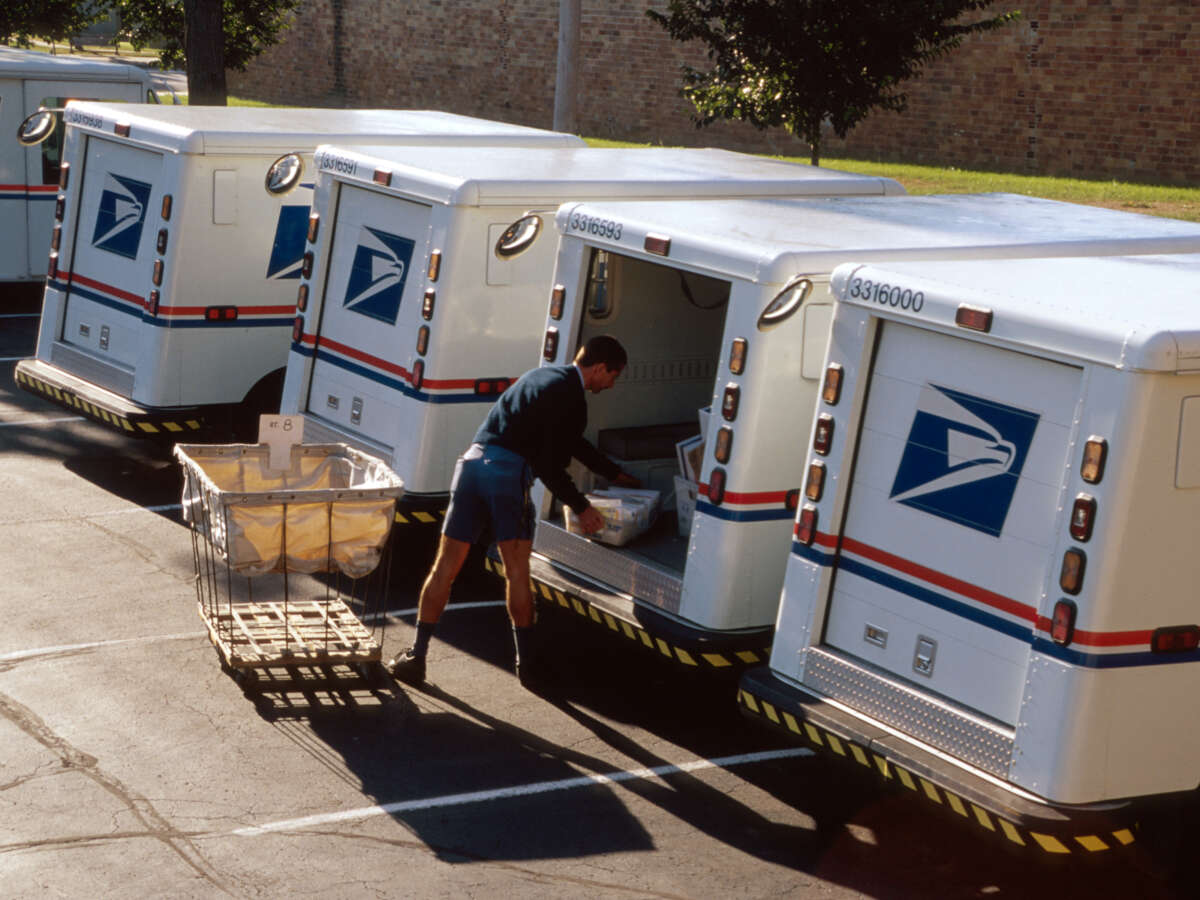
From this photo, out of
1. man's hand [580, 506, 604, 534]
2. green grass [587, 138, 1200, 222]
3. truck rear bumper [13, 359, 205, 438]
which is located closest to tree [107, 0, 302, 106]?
truck rear bumper [13, 359, 205, 438]

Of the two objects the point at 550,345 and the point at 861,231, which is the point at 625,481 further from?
the point at 861,231

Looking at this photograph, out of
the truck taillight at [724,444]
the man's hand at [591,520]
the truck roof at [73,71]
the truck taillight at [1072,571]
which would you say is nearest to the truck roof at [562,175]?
the man's hand at [591,520]

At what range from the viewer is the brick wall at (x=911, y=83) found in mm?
24375

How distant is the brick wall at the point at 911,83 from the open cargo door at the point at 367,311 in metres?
17.5

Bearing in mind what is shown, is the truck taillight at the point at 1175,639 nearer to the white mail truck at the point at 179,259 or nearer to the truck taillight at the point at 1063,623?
the truck taillight at the point at 1063,623

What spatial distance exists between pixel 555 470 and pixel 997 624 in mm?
2702

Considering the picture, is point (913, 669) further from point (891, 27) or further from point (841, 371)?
point (891, 27)

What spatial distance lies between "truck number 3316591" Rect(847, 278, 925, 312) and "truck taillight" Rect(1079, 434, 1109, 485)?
0.97 m

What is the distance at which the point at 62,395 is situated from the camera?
39.1 feet

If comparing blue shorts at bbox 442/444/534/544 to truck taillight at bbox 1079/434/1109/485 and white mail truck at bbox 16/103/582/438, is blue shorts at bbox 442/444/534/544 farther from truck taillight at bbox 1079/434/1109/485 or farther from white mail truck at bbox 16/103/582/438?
white mail truck at bbox 16/103/582/438

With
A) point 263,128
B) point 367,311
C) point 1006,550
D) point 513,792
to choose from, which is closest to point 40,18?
point 263,128

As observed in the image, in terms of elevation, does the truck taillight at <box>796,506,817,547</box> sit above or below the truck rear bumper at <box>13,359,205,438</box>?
above

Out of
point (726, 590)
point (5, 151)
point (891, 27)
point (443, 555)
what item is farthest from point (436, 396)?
point (5, 151)

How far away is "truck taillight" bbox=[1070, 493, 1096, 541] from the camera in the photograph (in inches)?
219
